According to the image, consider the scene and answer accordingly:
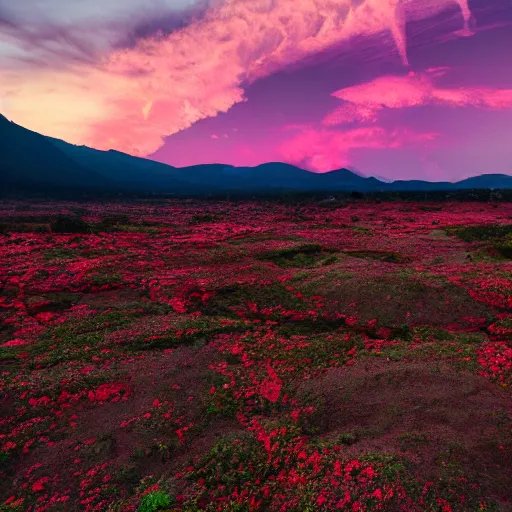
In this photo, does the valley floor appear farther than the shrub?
Yes

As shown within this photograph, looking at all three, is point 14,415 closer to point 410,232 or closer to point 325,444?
point 325,444

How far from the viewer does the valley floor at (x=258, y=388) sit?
9320 millimetres

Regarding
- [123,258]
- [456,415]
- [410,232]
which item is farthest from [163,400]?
[410,232]

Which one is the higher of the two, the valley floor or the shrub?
the valley floor

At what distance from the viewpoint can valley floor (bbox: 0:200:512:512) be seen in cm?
932

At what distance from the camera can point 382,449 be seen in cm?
991

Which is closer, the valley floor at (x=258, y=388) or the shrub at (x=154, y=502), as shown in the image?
the shrub at (x=154, y=502)

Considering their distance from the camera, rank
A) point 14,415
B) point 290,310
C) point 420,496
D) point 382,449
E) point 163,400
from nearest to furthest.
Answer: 1. point 420,496
2. point 382,449
3. point 14,415
4. point 163,400
5. point 290,310

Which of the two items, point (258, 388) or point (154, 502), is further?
point (258, 388)

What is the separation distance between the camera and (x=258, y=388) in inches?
552

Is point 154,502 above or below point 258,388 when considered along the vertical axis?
below

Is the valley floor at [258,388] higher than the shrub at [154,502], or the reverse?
the valley floor at [258,388]

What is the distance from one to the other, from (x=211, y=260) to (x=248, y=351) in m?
17.5

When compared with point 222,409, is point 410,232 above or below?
above
